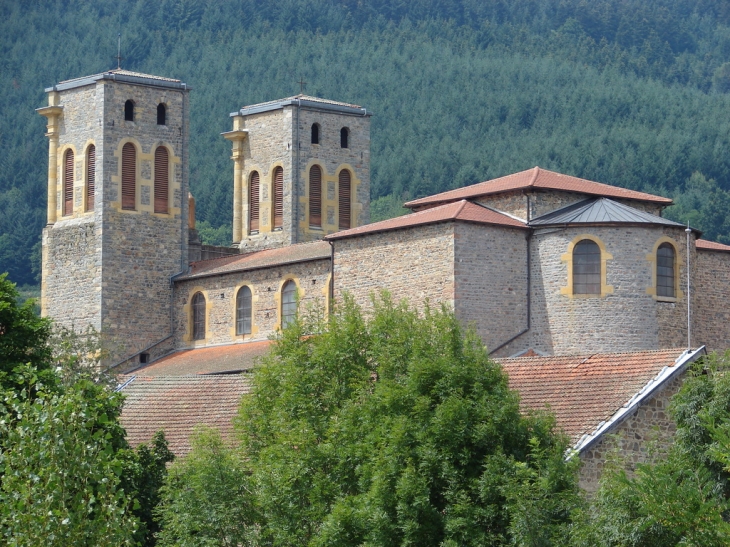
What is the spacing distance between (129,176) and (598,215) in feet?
64.5

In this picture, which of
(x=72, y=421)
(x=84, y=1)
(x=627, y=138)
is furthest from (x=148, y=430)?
(x=84, y=1)

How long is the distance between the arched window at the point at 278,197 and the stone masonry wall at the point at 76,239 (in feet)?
23.4

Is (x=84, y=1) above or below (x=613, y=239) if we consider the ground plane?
above

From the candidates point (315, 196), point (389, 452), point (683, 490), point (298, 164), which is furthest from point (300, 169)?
point (683, 490)

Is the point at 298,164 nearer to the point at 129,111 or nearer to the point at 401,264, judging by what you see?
the point at 129,111

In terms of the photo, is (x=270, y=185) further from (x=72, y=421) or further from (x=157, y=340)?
(x=72, y=421)

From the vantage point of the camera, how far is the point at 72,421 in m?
23.7

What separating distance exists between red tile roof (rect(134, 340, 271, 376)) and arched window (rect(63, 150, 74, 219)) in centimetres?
696

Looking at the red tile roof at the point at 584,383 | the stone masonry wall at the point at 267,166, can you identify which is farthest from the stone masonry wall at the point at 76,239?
the red tile roof at the point at 584,383

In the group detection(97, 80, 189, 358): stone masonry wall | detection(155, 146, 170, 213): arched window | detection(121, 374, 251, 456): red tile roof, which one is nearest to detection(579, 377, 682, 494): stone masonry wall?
detection(121, 374, 251, 456): red tile roof

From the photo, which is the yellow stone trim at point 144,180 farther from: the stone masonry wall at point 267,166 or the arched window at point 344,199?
the arched window at point 344,199

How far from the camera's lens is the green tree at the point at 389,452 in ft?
91.1

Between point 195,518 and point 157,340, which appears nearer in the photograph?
point 195,518

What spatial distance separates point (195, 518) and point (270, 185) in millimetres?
37750
